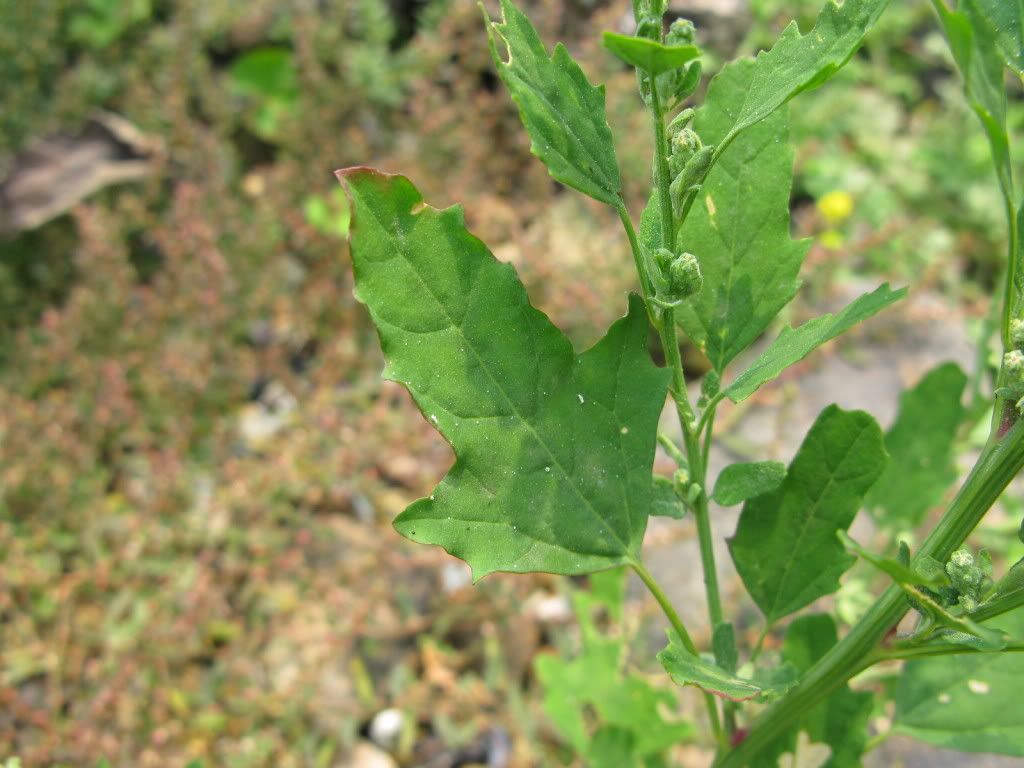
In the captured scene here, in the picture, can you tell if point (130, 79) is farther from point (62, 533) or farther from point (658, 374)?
point (658, 374)

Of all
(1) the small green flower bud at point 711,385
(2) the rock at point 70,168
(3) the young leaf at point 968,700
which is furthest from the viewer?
(2) the rock at point 70,168

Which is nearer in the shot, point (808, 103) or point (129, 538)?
point (129, 538)

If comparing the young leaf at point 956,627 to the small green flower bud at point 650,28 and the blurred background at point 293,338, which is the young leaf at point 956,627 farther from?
the blurred background at point 293,338

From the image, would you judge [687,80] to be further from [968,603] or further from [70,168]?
[70,168]

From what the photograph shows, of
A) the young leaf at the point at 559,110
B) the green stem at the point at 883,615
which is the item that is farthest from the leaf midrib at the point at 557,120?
the green stem at the point at 883,615

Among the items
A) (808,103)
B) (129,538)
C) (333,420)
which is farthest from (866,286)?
(129,538)
